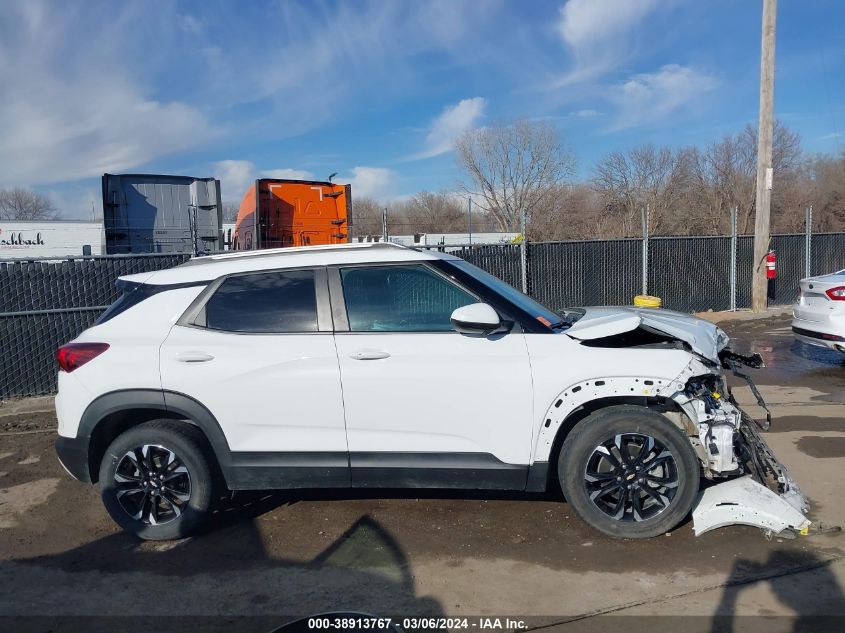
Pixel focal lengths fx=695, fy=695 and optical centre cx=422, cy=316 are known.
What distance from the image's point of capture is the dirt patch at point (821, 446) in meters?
5.67

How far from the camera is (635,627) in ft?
10.9

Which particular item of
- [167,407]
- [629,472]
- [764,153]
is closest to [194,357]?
[167,407]

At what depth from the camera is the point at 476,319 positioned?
13.2 feet

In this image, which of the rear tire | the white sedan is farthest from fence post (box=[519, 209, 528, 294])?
the rear tire

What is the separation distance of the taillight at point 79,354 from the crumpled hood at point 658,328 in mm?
2941

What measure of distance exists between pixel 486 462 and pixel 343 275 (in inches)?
57.8

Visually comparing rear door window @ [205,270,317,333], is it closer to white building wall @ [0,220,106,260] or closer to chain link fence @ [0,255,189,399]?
chain link fence @ [0,255,189,399]

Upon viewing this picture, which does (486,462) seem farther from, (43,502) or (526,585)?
(43,502)

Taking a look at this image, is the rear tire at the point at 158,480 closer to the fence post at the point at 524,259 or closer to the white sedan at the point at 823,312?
the white sedan at the point at 823,312

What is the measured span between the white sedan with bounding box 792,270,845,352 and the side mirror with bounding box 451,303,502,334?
6556 millimetres

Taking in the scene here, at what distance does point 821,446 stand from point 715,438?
7.73ft

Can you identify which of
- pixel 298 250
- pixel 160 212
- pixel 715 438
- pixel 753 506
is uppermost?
pixel 160 212

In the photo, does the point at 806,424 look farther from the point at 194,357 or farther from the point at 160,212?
the point at 160,212

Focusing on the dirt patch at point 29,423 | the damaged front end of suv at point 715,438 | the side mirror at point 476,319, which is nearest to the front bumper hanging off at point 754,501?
the damaged front end of suv at point 715,438
